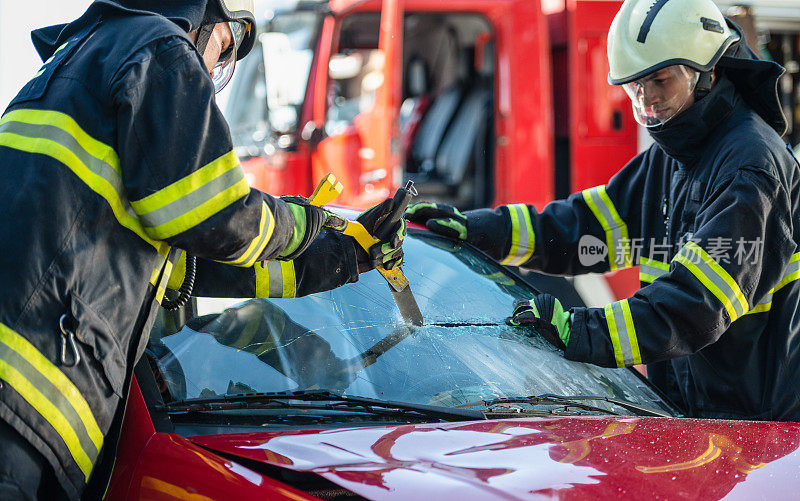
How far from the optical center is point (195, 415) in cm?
189

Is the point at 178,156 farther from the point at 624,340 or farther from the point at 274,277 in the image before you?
the point at 624,340

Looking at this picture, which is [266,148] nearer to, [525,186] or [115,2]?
[525,186]

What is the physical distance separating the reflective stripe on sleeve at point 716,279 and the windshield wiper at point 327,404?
0.92m

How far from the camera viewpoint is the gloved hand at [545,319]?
96.8 inches

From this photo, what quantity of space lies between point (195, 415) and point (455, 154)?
17.8 feet

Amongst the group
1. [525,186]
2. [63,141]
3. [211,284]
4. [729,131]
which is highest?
[63,141]

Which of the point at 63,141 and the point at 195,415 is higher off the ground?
the point at 63,141

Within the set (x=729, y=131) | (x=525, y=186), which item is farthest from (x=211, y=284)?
(x=525, y=186)

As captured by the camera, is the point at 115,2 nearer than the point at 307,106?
Yes

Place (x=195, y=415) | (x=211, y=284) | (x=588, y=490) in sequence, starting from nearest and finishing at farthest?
(x=588, y=490) → (x=195, y=415) → (x=211, y=284)

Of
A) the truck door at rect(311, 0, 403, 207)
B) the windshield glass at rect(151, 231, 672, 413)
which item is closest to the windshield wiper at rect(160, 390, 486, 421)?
the windshield glass at rect(151, 231, 672, 413)

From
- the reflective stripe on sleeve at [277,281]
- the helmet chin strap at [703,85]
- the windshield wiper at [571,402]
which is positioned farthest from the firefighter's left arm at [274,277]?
the helmet chin strap at [703,85]

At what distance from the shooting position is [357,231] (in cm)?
239

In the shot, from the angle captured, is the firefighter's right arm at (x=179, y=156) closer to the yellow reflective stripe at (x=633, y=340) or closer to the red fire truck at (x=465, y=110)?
the yellow reflective stripe at (x=633, y=340)
